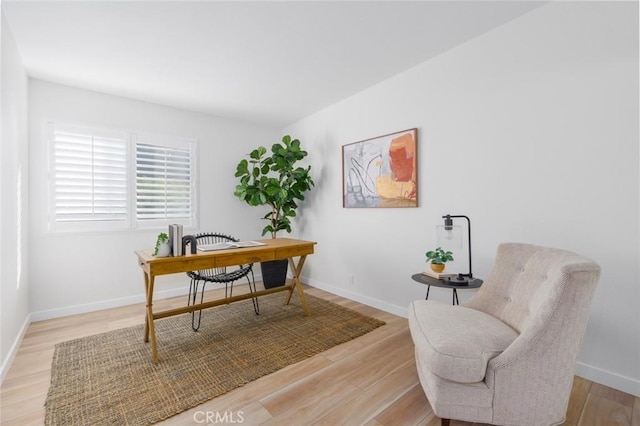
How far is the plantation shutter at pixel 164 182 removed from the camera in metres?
3.63

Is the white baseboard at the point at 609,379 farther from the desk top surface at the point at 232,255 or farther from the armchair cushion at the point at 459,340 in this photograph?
the desk top surface at the point at 232,255

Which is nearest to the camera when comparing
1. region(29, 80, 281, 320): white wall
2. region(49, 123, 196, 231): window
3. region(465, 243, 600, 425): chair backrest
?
region(465, 243, 600, 425): chair backrest

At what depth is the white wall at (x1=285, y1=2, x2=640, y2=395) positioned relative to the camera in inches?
70.1

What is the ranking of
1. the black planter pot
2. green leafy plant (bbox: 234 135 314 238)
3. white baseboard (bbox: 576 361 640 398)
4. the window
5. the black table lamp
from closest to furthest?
white baseboard (bbox: 576 361 640 398)
the black table lamp
the window
green leafy plant (bbox: 234 135 314 238)
the black planter pot

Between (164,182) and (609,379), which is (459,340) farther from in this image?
(164,182)

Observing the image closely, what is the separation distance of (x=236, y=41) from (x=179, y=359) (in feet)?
8.48

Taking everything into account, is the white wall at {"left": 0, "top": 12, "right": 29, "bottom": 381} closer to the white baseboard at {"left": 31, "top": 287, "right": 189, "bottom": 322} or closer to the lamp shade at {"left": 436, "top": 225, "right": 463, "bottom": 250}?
the white baseboard at {"left": 31, "top": 287, "right": 189, "bottom": 322}

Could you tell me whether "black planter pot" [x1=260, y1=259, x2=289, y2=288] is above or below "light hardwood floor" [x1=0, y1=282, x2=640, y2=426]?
above

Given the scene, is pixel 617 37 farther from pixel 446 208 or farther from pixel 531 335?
pixel 531 335

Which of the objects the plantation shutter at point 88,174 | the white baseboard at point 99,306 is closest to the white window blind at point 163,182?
the plantation shutter at point 88,174

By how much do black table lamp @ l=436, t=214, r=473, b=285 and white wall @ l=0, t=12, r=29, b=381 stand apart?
322cm

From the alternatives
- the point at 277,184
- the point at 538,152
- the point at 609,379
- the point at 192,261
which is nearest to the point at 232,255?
the point at 192,261

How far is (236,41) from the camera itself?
2.38 meters

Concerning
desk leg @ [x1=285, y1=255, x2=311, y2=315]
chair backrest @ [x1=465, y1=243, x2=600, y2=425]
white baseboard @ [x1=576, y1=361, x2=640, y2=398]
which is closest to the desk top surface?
desk leg @ [x1=285, y1=255, x2=311, y2=315]
